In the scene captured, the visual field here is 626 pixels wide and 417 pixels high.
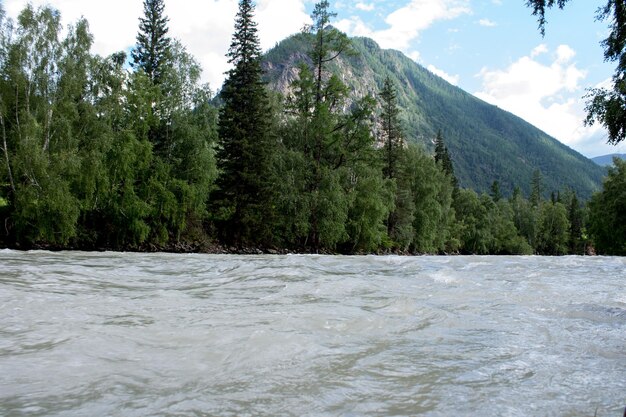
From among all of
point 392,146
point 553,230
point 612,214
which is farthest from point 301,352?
point 553,230

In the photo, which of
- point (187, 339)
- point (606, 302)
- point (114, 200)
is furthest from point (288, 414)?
point (114, 200)

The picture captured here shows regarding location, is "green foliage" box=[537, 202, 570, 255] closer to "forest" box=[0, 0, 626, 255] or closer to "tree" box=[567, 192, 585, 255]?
"tree" box=[567, 192, 585, 255]

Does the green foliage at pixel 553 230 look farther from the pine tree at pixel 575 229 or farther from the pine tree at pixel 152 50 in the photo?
the pine tree at pixel 152 50

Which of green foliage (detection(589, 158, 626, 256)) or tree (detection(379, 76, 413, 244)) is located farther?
tree (detection(379, 76, 413, 244))

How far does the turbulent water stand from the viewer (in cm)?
352

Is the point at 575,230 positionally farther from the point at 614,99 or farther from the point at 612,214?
the point at 614,99

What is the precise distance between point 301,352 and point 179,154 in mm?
30014

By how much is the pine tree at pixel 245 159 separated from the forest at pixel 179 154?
0.29ft

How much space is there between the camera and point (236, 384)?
394cm

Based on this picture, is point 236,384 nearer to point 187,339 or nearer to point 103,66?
point 187,339

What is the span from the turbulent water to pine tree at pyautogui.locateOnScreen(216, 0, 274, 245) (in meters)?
22.9

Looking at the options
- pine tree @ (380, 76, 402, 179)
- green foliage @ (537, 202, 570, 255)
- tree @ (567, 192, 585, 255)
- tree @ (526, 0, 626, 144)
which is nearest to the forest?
pine tree @ (380, 76, 402, 179)

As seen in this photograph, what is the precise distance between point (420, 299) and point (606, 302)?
3.79 m

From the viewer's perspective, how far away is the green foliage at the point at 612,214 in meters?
46.2
